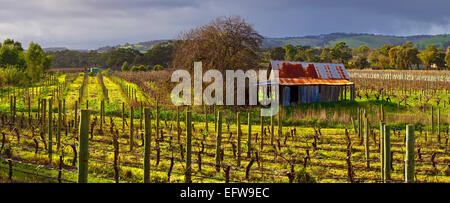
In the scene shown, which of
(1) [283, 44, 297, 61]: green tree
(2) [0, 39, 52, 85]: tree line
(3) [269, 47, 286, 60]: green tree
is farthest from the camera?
(3) [269, 47, 286, 60]: green tree

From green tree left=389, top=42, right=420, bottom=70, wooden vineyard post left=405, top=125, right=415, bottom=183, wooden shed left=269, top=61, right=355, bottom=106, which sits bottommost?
wooden vineyard post left=405, top=125, right=415, bottom=183

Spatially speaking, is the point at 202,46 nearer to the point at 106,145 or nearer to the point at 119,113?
the point at 119,113

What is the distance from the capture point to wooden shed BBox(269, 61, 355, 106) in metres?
28.2

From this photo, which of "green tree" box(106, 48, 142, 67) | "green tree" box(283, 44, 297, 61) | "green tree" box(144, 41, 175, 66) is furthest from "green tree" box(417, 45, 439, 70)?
"green tree" box(106, 48, 142, 67)

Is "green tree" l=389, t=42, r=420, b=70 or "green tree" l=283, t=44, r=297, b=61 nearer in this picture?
"green tree" l=389, t=42, r=420, b=70

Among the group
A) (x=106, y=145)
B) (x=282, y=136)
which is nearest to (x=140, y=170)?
(x=106, y=145)

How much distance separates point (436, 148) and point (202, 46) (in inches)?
632

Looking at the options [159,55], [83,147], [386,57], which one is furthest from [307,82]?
[159,55]

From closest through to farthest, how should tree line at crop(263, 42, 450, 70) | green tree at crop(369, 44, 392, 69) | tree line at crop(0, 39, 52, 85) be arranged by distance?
tree line at crop(0, 39, 52, 85) < tree line at crop(263, 42, 450, 70) < green tree at crop(369, 44, 392, 69)

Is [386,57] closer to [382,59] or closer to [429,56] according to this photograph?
[382,59]

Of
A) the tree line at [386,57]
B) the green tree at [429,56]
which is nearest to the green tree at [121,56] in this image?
the tree line at [386,57]

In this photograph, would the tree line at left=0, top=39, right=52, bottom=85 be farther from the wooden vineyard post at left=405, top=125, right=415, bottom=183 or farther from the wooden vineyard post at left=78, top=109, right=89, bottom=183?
the wooden vineyard post at left=405, top=125, right=415, bottom=183

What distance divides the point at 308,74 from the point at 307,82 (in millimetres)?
1802

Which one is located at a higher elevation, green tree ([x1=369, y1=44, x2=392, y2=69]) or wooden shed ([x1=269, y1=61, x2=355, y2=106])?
green tree ([x1=369, y1=44, x2=392, y2=69])
